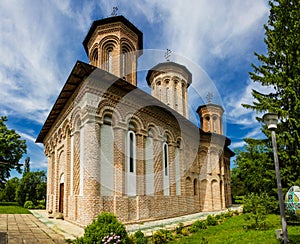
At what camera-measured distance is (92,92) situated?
10430 millimetres

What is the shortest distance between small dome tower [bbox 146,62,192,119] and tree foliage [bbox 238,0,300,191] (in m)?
9.30

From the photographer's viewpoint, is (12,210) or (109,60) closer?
(109,60)

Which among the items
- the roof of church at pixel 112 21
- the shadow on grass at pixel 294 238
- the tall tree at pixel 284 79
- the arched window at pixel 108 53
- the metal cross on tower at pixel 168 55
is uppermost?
the metal cross on tower at pixel 168 55

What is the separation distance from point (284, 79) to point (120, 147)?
802cm

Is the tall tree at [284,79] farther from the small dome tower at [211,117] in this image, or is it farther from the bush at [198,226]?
the small dome tower at [211,117]

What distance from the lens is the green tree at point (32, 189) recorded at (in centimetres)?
2816

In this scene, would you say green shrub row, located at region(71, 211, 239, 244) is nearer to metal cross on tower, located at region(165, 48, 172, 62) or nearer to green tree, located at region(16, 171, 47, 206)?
metal cross on tower, located at region(165, 48, 172, 62)

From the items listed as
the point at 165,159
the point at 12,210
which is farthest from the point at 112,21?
the point at 12,210

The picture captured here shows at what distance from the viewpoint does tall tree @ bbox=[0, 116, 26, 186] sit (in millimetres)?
28812

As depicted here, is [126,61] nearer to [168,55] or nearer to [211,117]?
[168,55]

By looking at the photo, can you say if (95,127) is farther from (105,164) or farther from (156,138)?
(156,138)

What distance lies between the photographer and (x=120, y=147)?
11055mm

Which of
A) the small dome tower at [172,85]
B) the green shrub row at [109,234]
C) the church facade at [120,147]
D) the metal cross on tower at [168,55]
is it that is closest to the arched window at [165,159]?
the church facade at [120,147]

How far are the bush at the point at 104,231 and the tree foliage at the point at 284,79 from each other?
792cm
